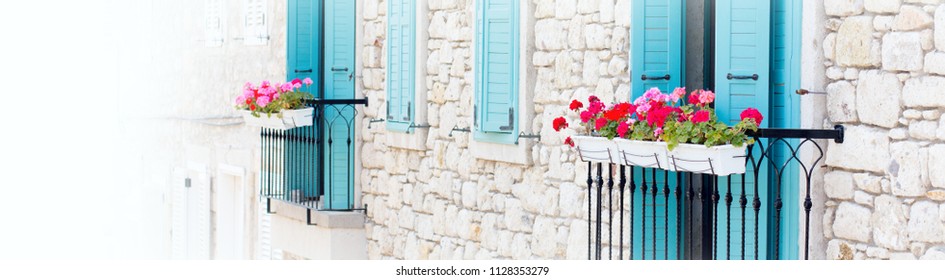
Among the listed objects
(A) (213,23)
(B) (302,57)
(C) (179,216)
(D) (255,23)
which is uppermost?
(A) (213,23)

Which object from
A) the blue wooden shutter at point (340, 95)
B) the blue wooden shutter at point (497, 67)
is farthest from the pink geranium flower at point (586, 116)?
the blue wooden shutter at point (340, 95)

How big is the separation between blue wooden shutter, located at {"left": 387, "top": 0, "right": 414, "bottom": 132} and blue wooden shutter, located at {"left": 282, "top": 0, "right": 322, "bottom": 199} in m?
1.15

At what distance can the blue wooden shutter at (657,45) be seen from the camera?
798cm

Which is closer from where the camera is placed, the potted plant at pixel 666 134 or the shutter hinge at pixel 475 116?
the potted plant at pixel 666 134

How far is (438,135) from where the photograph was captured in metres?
10.6

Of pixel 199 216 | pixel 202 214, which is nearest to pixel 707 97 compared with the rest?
pixel 202 214

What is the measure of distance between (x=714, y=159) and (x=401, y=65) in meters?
4.58

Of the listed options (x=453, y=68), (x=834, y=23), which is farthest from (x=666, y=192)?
(x=453, y=68)

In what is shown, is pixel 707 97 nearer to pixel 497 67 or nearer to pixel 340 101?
pixel 497 67

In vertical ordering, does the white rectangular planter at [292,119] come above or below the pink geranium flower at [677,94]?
below

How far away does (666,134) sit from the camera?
711 centimetres

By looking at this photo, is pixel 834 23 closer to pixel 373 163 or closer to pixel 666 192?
pixel 666 192

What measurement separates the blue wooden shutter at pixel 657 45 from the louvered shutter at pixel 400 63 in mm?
3148

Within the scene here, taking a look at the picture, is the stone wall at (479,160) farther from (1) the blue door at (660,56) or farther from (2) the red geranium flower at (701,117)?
(2) the red geranium flower at (701,117)
